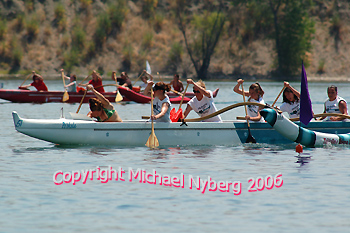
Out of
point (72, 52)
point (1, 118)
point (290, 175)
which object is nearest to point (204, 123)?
point (290, 175)

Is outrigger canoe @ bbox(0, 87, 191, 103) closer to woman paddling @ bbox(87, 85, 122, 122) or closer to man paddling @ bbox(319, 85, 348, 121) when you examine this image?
man paddling @ bbox(319, 85, 348, 121)

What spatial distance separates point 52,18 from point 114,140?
59942 mm

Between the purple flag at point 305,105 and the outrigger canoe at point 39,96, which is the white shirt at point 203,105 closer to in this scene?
the purple flag at point 305,105

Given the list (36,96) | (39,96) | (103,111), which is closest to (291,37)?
(39,96)

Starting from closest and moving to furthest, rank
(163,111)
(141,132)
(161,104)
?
(163,111)
(161,104)
(141,132)

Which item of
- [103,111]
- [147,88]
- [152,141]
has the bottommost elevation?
[152,141]

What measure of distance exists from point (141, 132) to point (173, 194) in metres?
5.16

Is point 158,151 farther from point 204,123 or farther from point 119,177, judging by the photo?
point 119,177

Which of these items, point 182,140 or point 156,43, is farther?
point 156,43

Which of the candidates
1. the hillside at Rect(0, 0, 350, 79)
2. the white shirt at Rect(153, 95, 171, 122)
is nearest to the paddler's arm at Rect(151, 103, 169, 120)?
the white shirt at Rect(153, 95, 171, 122)

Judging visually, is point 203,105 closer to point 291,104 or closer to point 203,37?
point 291,104

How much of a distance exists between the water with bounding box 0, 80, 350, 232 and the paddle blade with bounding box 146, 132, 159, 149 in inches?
7.4

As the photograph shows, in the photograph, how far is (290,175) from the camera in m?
11.1

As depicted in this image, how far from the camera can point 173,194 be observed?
9383 millimetres
